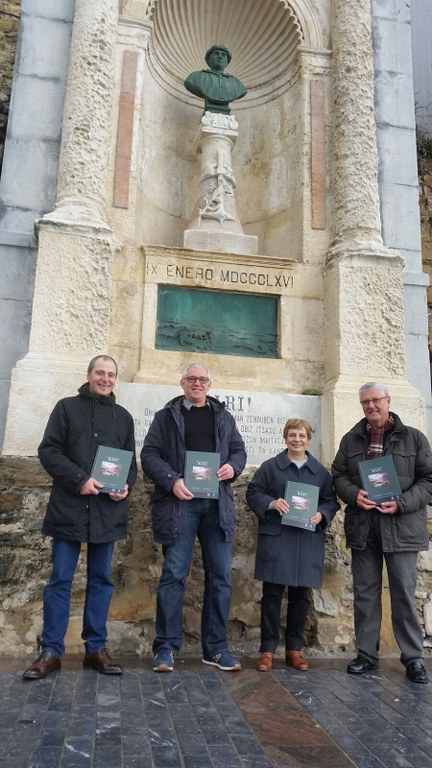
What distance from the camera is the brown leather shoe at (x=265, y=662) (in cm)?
419

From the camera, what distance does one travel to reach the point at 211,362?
670cm

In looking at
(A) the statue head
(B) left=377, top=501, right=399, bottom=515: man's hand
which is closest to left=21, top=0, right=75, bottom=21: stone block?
(A) the statue head

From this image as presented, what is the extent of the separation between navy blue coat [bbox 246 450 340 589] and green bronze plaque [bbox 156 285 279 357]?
237cm

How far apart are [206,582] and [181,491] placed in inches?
27.3

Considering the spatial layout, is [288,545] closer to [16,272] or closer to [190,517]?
[190,517]

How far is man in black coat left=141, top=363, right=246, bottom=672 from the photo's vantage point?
418 cm

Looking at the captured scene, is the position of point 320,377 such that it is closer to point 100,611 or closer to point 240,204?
point 240,204

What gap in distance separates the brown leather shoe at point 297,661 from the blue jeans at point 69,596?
4.09ft

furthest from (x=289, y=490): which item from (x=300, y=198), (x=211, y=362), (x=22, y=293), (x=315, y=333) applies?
(x=300, y=198)

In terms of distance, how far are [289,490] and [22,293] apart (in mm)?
3517

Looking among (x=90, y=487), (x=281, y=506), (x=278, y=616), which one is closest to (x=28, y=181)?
(x=90, y=487)

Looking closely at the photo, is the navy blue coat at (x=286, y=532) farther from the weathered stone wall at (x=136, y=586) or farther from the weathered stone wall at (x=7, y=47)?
the weathered stone wall at (x=7, y=47)

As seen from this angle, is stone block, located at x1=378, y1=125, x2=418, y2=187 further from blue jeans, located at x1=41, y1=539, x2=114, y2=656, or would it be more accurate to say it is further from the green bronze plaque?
blue jeans, located at x1=41, y1=539, x2=114, y2=656

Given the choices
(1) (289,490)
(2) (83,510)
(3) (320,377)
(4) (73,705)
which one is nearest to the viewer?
(4) (73,705)
